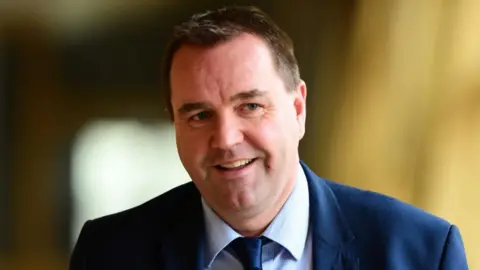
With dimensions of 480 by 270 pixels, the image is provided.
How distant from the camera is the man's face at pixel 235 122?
1016 millimetres

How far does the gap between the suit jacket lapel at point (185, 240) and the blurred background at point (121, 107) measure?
0.73 meters

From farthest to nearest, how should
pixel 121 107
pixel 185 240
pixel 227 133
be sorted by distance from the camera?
pixel 121 107 → pixel 185 240 → pixel 227 133

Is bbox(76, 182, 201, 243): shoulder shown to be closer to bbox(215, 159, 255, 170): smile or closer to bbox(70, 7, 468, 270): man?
Result: bbox(70, 7, 468, 270): man

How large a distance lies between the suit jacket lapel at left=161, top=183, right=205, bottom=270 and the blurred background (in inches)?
28.6

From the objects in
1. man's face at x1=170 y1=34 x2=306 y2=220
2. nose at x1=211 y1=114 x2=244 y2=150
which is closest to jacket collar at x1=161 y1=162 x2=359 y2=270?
man's face at x1=170 y1=34 x2=306 y2=220

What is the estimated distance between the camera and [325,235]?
108cm

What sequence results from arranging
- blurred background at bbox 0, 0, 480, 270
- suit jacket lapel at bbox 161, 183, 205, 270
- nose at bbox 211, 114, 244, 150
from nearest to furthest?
nose at bbox 211, 114, 244, 150, suit jacket lapel at bbox 161, 183, 205, 270, blurred background at bbox 0, 0, 480, 270

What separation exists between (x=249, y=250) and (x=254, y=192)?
0.38 ft

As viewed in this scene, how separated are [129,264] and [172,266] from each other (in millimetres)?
87

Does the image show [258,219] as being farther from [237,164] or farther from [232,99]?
[232,99]

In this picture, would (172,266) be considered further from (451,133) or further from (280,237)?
(451,133)

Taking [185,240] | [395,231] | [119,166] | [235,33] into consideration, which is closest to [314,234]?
[395,231]

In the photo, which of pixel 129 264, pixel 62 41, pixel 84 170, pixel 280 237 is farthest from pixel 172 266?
pixel 62 41

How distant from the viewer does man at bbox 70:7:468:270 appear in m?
1.02
